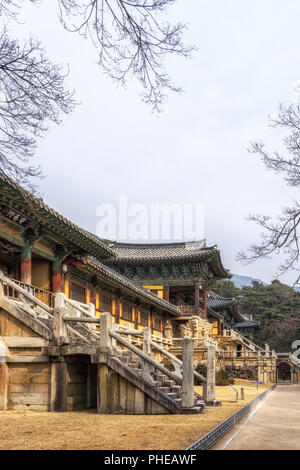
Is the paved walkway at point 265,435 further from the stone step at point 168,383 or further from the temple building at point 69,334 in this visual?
the stone step at point 168,383

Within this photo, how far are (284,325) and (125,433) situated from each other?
2478 inches

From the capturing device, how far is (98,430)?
9.62 meters

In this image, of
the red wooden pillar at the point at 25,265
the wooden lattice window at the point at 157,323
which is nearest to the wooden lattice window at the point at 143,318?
the wooden lattice window at the point at 157,323

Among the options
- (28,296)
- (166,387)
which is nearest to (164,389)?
(166,387)

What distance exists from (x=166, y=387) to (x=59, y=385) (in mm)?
2507

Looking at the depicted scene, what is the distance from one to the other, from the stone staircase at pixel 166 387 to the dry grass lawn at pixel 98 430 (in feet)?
1.35

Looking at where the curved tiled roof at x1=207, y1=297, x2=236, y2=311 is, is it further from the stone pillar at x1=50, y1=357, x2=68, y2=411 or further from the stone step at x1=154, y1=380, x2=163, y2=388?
the stone pillar at x1=50, y1=357, x2=68, y2=411

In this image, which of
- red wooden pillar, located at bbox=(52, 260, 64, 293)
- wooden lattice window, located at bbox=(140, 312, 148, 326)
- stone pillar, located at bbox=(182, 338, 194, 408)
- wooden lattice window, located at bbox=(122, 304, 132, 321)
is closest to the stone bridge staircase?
stone pillar, located at bbox=(182, 338, 194, 408)

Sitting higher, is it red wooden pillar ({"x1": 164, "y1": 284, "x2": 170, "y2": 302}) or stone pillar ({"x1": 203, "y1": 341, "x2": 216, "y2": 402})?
red wooden pillar ({"x1": 164, "y1": 284, "x2": 170, "y2": 302})

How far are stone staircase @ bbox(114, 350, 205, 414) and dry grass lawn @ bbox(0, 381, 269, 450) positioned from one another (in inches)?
16.2

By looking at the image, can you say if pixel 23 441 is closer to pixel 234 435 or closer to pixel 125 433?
pixel 125 433

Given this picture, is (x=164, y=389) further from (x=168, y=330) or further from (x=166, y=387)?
(x=168, y=330)

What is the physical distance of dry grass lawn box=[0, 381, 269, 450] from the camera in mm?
8180

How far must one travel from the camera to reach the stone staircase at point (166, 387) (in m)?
12.5
